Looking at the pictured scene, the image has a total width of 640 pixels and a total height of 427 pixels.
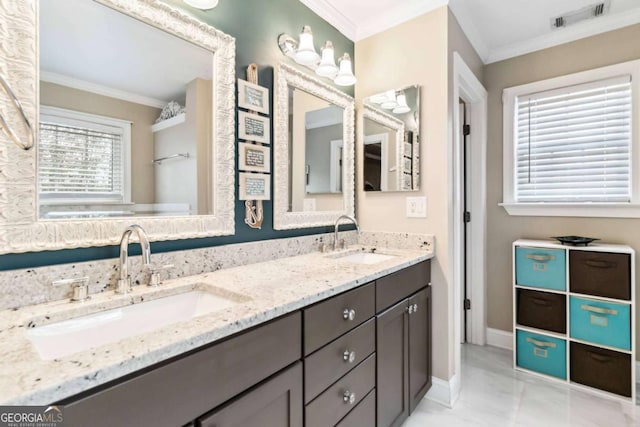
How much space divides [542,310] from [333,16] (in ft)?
8.23

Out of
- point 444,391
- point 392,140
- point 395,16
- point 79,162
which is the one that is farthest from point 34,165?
point 444,391

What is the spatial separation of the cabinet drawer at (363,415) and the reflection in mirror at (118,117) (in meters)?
1.04

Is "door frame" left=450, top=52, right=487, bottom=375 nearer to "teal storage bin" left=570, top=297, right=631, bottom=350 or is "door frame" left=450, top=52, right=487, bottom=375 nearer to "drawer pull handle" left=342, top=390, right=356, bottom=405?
"teal storage bin" left=570, top=297, right=631, bottom=350

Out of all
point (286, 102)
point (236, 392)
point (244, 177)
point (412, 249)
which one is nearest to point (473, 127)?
point (412, 249)

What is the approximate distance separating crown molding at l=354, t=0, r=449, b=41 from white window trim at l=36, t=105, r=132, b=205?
1778mm

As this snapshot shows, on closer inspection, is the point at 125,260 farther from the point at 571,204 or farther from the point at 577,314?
the point at 571,204

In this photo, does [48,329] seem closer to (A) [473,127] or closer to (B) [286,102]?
(B) [286,102]

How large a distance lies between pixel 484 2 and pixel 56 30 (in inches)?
90.1

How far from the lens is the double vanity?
1.96 feet

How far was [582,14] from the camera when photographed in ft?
7.07

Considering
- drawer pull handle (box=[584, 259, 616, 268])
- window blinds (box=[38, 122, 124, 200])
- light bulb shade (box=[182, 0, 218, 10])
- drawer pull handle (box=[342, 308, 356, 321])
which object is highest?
light bulb shade (box=[182, 0, 218, 10])

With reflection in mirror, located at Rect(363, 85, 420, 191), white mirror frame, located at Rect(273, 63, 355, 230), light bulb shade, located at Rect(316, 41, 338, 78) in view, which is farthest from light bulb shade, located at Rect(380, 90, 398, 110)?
light bulb shade, located at Rect(316, 41, 338, 78)

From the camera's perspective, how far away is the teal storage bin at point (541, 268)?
218cm

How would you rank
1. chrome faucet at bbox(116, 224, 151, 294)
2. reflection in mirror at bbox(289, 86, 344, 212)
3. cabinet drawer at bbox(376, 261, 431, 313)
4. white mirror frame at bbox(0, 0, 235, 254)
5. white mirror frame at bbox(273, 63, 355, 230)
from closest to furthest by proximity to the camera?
white mirror frame at bbox(0, 0, 235, 254) < chrome faucet at bbox(116, 224, 151, 294) < cabinet drawer at bbox(376, 261, 431, 313) < white mirror frame at bbox(273, 63, 355, 230) < reflection in mirror at bbox(289, 86, 344, 212)
